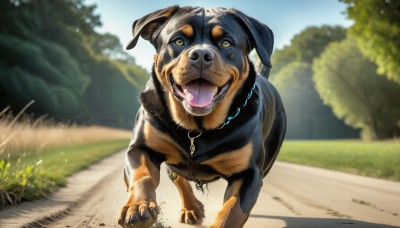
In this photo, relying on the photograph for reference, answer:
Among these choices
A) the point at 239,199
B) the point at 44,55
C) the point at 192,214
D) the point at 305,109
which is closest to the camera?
the point at 239,199

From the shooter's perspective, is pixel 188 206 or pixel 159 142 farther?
pixel 188 206

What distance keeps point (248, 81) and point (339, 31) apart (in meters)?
71.4

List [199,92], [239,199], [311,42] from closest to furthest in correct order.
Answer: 1. [239,199]
2. [199,92]
3. [311,42]

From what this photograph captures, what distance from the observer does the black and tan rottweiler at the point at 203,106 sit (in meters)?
3.88

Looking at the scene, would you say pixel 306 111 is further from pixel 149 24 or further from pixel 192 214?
pixel 149 24

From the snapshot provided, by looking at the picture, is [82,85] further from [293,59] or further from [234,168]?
[293,59]

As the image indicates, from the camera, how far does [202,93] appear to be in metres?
4.00

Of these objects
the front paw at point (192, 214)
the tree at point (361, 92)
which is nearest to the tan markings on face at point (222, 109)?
the front paw at point (192, 214)

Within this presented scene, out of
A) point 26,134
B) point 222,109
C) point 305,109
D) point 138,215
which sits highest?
point 305,109

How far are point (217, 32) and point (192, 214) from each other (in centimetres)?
231

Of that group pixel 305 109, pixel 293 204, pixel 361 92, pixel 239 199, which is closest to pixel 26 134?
pixel 293 204

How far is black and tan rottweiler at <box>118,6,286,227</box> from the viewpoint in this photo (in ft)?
12.7

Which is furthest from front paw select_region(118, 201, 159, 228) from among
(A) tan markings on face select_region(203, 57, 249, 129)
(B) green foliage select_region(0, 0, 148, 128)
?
(B) green foliage select_region(0, 0, 148, 128)

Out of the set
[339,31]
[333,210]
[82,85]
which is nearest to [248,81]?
[333,210]
